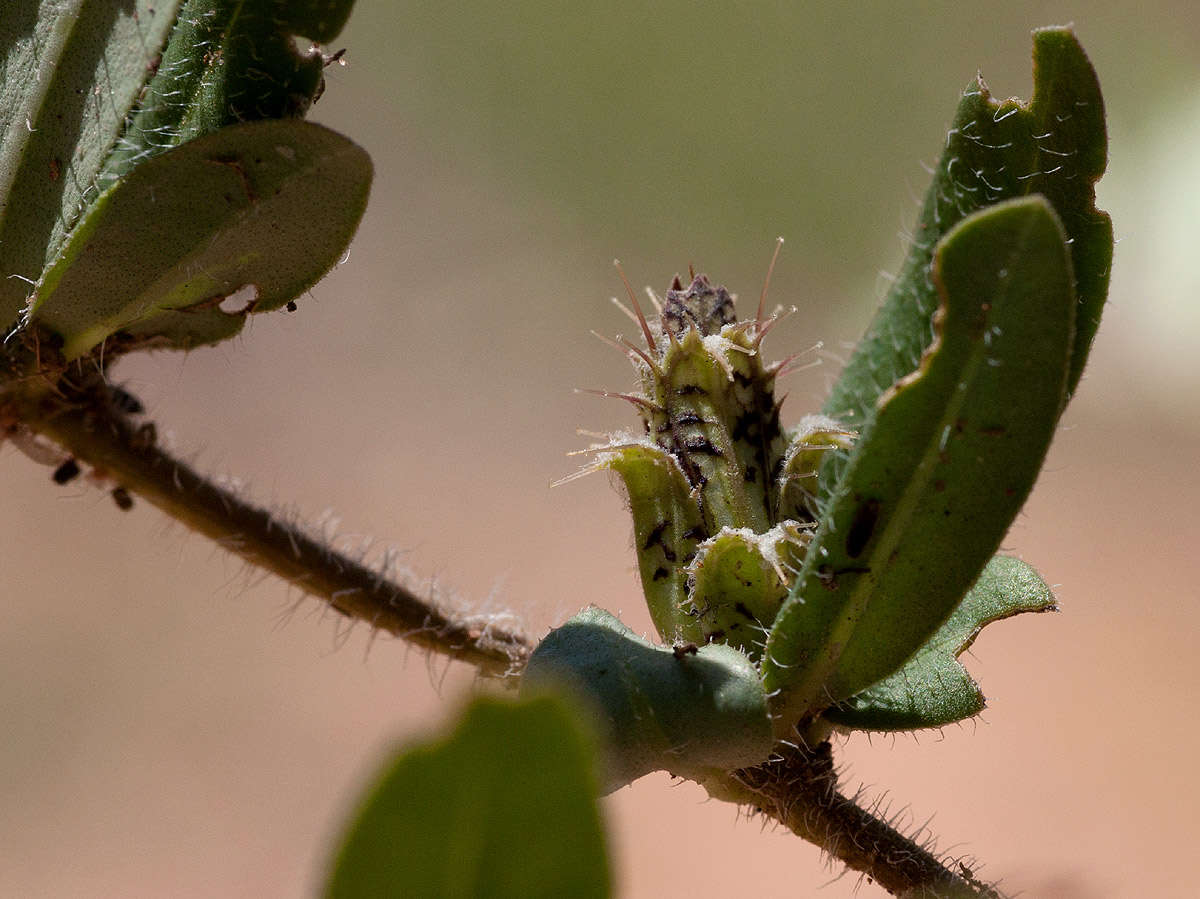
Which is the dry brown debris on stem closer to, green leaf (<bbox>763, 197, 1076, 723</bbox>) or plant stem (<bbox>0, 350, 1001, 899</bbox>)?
plant stem (<bbox>0, 350, 1001, 899</bbox>)

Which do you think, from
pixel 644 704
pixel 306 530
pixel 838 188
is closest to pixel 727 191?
pixel 838 188

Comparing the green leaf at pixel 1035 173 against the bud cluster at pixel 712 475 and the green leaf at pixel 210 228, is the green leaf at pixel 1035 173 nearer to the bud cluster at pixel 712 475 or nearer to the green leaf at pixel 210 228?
the bud cluster at pixel 712 475

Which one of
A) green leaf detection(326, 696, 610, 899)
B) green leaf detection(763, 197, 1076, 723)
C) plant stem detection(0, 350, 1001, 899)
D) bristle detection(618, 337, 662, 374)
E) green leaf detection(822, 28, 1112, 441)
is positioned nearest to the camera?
green leaf detection(326, 696, 610, 899)

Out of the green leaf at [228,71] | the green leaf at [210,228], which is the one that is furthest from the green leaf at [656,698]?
the green leaf at [228,71]

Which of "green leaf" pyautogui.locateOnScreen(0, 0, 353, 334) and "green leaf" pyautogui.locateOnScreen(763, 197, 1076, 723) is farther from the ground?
"green leaf" pyautogui.locateOnScreen(0, 0, 353, 334)

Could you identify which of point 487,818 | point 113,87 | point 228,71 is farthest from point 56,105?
point 487,818

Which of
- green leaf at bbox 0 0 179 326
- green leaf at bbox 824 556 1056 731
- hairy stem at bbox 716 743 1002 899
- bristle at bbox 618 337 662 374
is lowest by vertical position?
hairy stem at bbox 716 743 1002 899

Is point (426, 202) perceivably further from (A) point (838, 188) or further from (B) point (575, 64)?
(A) point (838, 188)

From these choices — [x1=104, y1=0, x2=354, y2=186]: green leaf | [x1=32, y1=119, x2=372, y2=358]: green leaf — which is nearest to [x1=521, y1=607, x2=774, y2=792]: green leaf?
[x1=32, y1=119, x2=372, y2=358]: green leaf
